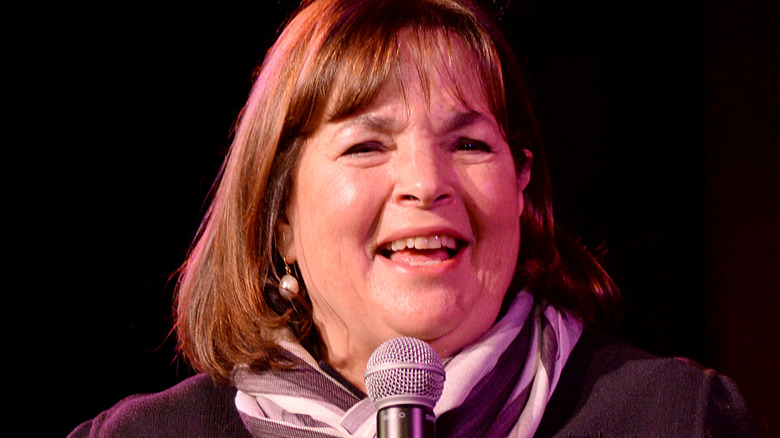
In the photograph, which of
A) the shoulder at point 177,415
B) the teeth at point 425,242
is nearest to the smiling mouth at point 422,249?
the teeth at point 425,242

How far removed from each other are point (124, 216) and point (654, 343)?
5.49ft

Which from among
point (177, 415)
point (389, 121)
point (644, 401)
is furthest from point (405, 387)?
point (177, 415)

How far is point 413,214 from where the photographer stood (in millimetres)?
1554

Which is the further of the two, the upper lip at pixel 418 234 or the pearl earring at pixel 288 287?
the pearl earring at pixel 288 287

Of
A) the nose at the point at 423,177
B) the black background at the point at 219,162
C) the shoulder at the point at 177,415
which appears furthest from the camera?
the black background at the point at 219,162

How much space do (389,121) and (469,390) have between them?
556 millimetres

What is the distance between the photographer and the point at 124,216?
2.48 meters

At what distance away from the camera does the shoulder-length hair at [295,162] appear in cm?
168

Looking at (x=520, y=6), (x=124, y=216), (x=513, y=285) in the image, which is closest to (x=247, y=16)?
(x=124, y=216)

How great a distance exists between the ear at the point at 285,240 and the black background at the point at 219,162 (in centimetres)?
75

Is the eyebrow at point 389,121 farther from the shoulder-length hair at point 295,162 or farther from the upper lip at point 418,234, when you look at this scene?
the upper lip at point 418,234

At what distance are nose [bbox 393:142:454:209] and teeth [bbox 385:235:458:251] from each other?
0.23 feet

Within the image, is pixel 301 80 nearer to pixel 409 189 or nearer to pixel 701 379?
pixel 409 189

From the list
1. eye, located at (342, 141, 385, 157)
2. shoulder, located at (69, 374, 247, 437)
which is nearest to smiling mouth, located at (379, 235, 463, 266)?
eye, located at (342, 141, 385, 157)
